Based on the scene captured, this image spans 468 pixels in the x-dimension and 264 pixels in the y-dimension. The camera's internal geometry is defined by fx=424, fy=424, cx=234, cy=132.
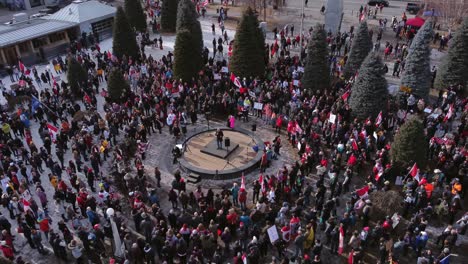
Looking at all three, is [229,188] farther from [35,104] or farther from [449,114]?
[35,104]

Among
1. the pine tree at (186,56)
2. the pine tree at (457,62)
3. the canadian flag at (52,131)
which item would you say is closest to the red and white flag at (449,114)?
the pine tree at (457,62)

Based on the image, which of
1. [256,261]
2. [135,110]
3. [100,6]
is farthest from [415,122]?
[100,6]

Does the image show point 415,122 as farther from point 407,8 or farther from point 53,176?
point 407,8

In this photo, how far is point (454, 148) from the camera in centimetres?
1966

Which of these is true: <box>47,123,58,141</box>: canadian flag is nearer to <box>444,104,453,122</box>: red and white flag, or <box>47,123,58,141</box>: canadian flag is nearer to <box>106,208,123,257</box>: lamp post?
<box>106,208,123,257</box>: lamp post

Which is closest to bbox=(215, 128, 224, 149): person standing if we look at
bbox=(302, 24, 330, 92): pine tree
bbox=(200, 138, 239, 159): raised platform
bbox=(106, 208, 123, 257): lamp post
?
bbox=(200, 138, 239, 159): raised platform

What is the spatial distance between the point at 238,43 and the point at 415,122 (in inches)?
537

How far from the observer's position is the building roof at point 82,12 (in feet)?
125

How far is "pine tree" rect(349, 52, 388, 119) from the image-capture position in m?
22.8

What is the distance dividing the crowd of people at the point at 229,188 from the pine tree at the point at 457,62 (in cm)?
170

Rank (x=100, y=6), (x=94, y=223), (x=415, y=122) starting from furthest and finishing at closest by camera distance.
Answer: (x=100, y=6)
(x=415, y=122)
(x=94, y=223)

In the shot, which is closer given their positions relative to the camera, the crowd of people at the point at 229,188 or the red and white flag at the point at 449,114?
the crowd of people at the point at 229,188

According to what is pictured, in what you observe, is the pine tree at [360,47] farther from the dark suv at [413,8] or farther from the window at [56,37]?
A: the window at [56,37]

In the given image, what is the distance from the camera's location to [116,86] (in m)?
26.0
